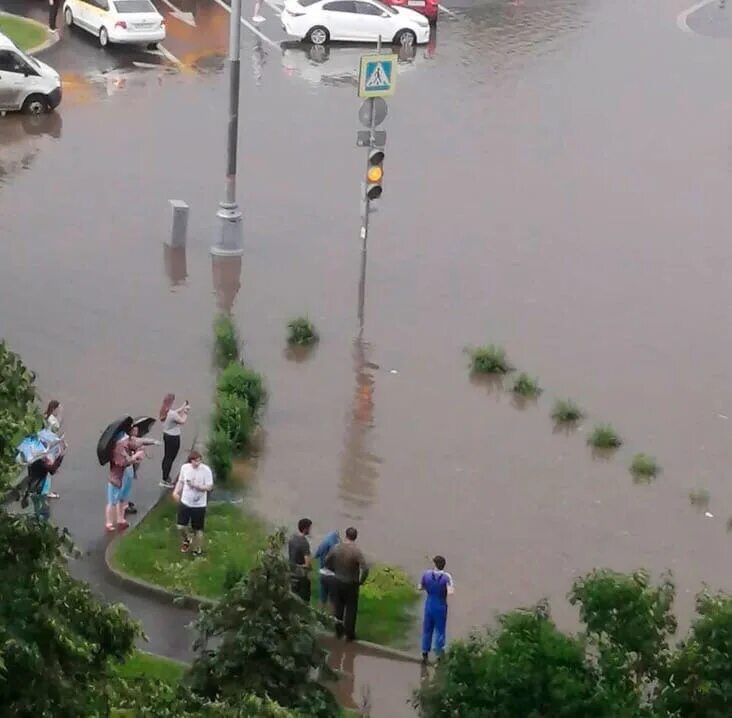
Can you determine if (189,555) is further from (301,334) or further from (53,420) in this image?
(301,334)

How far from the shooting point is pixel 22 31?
3250 cm

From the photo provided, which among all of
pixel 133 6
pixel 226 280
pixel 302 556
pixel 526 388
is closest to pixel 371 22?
pixel 133 6

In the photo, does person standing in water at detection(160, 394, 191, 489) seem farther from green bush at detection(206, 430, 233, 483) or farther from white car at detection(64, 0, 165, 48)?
white car at detection(64, 0, 165, 48)

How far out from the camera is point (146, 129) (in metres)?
26.5

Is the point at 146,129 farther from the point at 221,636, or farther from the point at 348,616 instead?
the point at 221,636

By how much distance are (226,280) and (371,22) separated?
50.2 feet

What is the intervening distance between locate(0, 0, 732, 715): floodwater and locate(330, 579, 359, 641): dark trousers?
3.14ft

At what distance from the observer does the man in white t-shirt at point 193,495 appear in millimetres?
13039

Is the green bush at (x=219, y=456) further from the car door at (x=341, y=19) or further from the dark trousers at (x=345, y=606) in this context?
the car door at (x=341, y=19)

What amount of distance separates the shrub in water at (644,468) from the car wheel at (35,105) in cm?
1489

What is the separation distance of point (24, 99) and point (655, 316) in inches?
493

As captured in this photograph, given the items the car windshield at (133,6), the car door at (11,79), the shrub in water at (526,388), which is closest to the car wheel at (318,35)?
the car windshield at (133,6)

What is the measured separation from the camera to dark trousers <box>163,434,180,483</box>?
46.5 feet

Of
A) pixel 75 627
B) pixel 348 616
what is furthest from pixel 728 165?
pixel 75 627
